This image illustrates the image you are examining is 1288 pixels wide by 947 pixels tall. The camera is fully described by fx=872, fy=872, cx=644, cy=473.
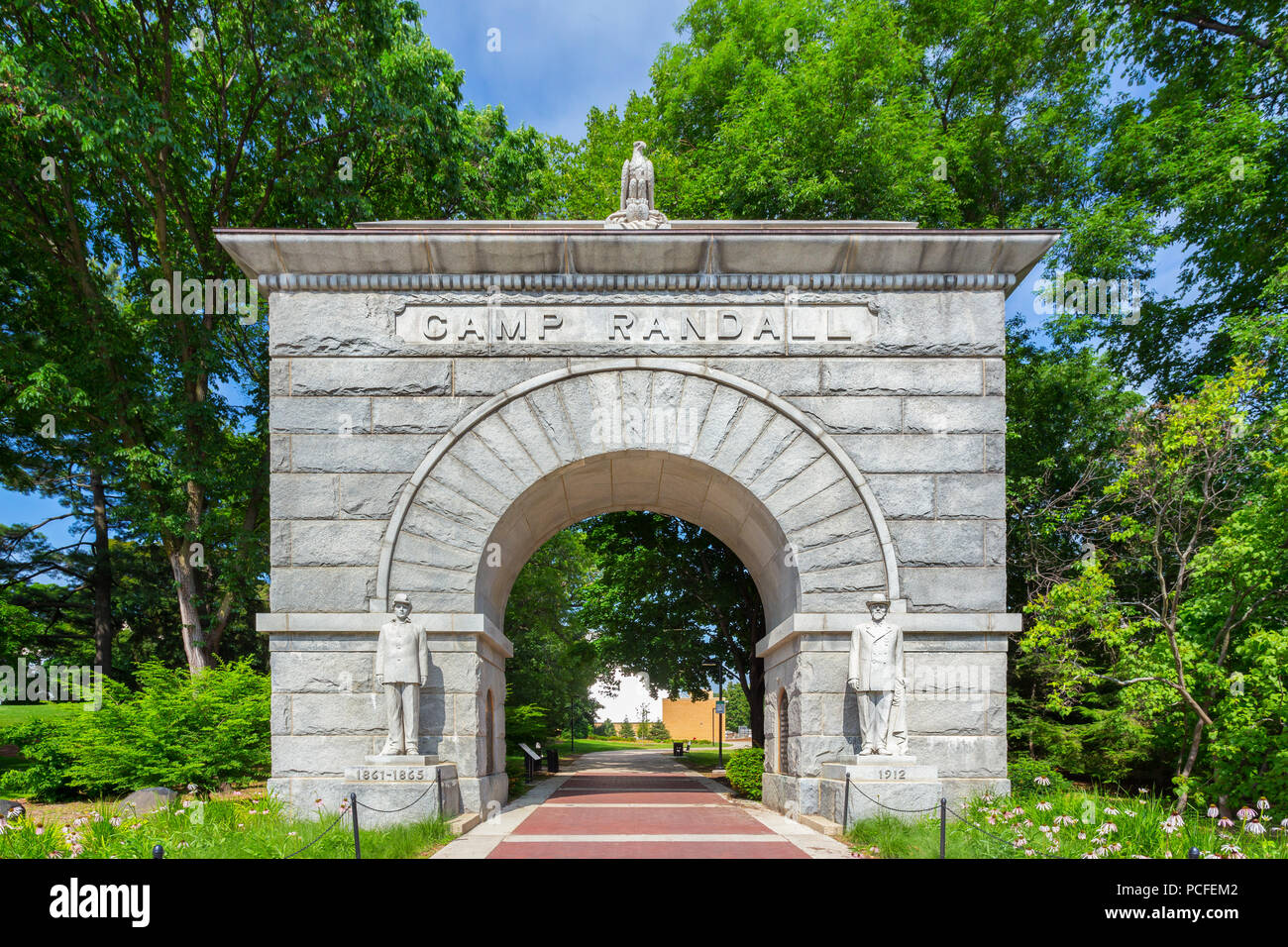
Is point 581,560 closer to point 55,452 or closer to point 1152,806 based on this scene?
point 55,452

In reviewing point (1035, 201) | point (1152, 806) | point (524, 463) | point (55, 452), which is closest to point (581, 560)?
point (55, 452)

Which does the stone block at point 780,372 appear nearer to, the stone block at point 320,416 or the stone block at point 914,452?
the stone block at point 914,452

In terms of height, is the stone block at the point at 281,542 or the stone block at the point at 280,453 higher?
the stone block at the point at 280,453

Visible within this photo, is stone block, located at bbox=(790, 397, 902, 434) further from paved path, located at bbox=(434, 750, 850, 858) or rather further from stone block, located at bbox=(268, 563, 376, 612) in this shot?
stone block, located at bbox=(268, 563, 376, 612)

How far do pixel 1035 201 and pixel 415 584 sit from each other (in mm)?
19389

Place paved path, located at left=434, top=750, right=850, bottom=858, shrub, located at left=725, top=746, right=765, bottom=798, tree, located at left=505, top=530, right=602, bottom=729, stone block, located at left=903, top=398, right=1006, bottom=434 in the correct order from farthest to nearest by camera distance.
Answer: tree, located at left=505, top=530, right=602, bottom=729 → shrub, located at left=725, top=746, right=765, bottom=798 → stone block, located at left=903, top=398, right=1006, bottom=434 → paved path, located at left=434, top=750, right=850, bottom=858

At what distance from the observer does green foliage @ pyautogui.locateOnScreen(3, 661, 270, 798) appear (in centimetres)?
1430

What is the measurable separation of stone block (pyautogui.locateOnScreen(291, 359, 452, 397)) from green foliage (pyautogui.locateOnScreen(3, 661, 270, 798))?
638 cm

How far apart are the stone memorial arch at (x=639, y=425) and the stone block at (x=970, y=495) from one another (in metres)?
0.03

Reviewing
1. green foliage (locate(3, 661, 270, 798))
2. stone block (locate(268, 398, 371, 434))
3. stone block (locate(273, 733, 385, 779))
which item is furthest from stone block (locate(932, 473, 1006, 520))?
green foliage (locate(3, 661, 270, 798))

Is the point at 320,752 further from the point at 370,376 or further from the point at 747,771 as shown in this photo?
the point at 747,771

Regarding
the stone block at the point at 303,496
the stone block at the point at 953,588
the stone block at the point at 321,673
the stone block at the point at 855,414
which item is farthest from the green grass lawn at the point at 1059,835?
the stone block at the point at 303,496

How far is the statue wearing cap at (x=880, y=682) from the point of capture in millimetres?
10695

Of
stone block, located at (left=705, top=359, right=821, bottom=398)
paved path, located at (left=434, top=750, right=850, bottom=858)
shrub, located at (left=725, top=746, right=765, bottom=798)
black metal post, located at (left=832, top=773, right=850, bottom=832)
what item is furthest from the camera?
shrub, located at (left=725, top=746, right=765, bottom=798)
